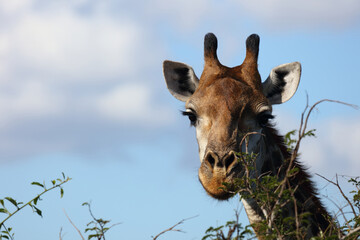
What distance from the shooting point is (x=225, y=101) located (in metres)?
8.02

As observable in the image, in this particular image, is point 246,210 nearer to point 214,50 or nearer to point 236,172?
point 236,172

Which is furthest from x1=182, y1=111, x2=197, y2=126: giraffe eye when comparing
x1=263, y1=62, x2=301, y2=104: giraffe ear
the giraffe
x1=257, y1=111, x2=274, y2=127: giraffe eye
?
x1=263, y1=62, x2=301, y2=104: giraffe ear

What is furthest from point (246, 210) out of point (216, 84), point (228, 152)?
point (216, 84)

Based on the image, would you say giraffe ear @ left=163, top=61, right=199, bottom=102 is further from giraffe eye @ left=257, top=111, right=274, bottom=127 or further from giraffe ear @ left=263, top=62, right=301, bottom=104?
giraffe eye @ left=257, top=111, right=274, bottom=127

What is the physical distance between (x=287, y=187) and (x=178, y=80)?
9.71 feet

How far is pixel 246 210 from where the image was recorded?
8141 mm

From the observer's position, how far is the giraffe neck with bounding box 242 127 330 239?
7.93 m

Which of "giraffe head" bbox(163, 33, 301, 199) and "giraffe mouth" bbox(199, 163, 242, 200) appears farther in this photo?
"giraffe head" bbox(163, 33, 301, 199)

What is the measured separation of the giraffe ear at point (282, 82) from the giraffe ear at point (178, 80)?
1.36 m

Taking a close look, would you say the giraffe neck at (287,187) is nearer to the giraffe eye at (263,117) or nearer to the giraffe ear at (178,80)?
the giraffe eye at (263,117)

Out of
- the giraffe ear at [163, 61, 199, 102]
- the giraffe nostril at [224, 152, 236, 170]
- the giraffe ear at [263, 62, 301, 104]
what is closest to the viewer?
the giraffe nostril at [224, 152, 236, 170]

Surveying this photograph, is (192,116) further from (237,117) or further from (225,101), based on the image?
(237,117)

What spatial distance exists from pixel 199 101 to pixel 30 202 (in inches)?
144

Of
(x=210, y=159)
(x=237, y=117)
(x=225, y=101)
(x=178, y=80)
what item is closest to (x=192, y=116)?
(x=225, y=101)
